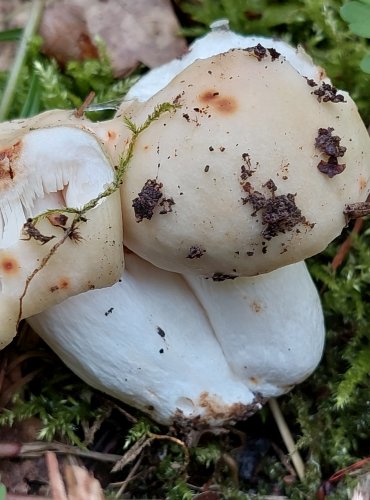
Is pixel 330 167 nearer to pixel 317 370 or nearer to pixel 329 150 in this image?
pixel 329 150

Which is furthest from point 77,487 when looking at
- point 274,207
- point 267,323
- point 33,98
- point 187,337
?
point 33,98

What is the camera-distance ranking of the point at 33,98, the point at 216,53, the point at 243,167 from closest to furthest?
the point at 243,167 < the point at 216,53 < the point at 33,98

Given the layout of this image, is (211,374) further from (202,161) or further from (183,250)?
(202,161)

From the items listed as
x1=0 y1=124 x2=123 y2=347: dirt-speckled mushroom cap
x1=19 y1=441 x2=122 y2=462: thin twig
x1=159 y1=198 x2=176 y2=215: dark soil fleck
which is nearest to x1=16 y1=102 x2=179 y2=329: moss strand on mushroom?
x1=0 y1=124 x2=123 y2=347: dirt-speckled mushroom cap

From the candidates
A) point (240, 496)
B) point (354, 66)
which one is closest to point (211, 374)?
point (240, 496)

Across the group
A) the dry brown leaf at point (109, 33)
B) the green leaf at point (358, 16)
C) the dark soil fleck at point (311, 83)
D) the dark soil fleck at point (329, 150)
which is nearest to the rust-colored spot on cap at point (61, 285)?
the dark soil fleck at point (329, 150)

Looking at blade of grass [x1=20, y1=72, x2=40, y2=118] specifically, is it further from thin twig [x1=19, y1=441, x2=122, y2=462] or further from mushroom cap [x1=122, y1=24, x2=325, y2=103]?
thin twig [x1=19, y1=441, x2=122, y2=462]
